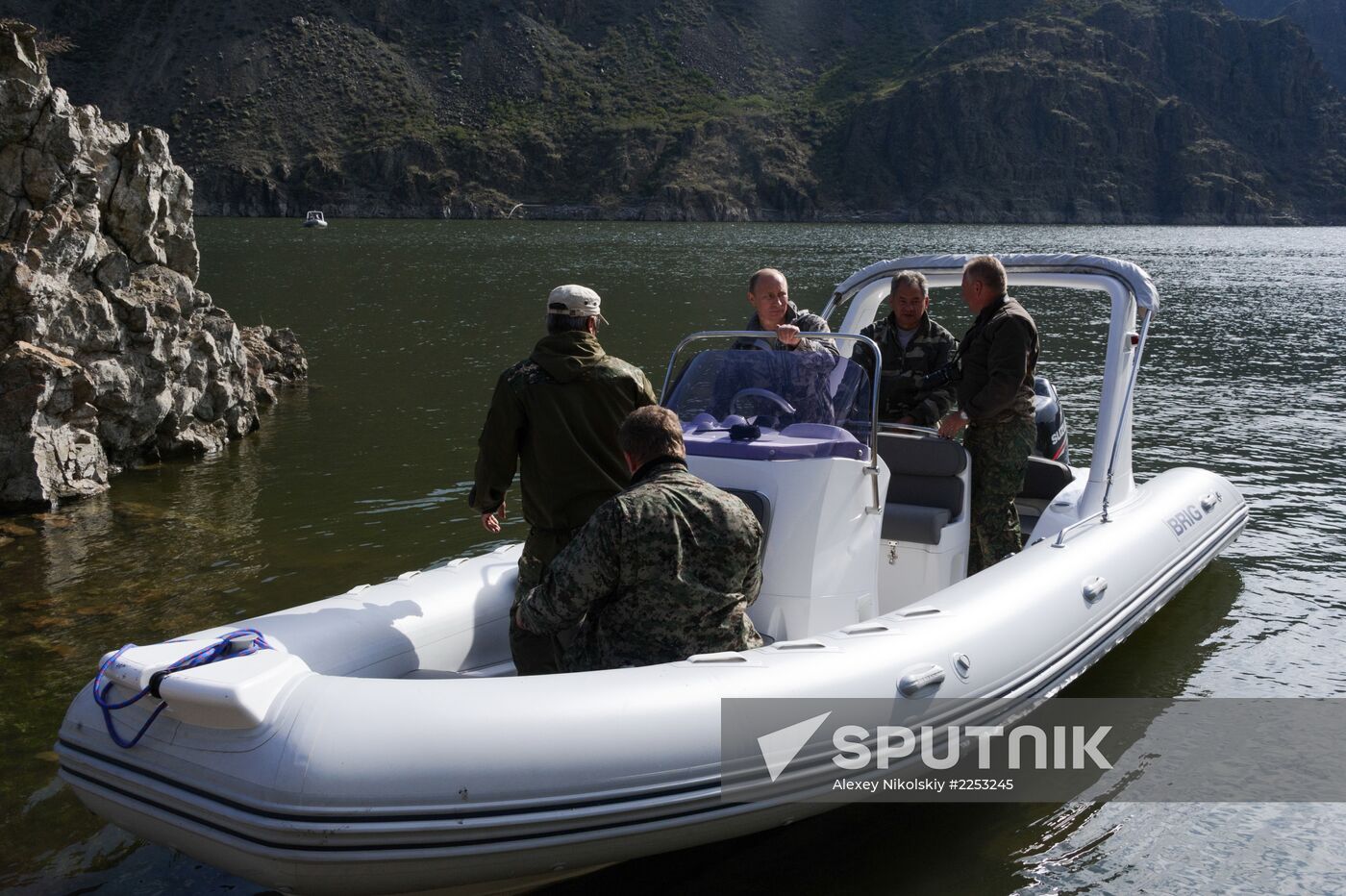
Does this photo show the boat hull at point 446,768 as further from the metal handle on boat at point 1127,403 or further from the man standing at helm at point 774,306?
the metal handle on boat at point 1127,403

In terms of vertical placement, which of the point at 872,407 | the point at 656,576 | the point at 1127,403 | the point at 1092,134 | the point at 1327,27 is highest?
the point at 1327,27

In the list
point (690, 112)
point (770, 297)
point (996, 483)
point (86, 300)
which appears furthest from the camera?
point (690, 112)

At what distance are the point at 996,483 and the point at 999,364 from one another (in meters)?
0.68

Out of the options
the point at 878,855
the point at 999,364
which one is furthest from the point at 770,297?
the point at 878,855

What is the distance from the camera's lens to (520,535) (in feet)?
31.7

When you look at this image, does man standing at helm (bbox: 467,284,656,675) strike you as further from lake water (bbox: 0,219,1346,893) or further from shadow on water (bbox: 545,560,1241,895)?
lake water (bbox: 0,219,1346,893)

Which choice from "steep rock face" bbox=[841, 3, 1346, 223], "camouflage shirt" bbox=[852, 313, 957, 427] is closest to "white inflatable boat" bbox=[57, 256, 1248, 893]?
"camouflage shirt" bbox=[852, 313, 957, 427]

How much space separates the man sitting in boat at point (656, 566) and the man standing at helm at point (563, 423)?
0.41 m

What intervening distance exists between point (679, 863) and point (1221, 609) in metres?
4.81

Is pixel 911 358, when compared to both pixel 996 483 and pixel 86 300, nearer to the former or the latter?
pixel 996 483

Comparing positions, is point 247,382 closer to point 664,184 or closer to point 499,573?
point 499,573

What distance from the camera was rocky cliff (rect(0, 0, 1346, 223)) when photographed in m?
94.2

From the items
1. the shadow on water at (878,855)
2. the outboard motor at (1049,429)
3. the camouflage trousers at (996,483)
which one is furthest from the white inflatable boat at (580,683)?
the outboard motor at (1049,429)

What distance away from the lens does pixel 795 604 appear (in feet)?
16.5
